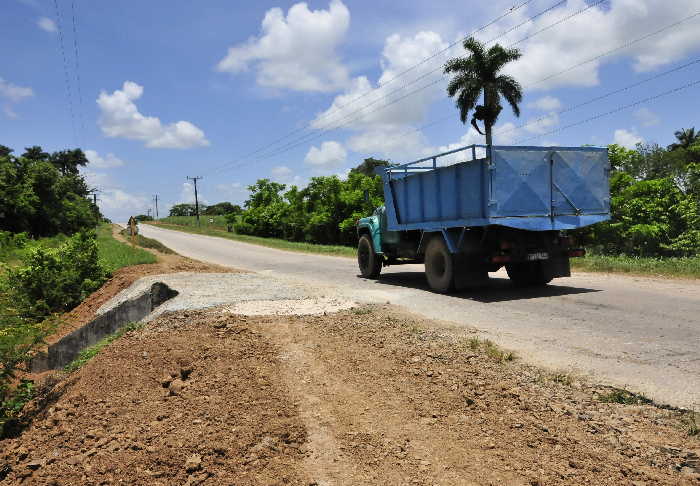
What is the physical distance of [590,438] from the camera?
3.33 metres

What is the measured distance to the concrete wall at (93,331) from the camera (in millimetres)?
9648

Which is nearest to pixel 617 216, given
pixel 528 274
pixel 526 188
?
pixel 528 274

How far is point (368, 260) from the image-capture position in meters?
13.6

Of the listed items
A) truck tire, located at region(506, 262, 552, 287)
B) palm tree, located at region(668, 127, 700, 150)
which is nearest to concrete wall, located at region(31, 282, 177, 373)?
truck tire, located at region(506, 262, 552, 287)

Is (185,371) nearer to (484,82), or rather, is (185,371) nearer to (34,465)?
(34,465)

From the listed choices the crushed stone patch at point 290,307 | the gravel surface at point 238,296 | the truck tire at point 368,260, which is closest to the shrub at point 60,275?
the gravel surface at point 238,296

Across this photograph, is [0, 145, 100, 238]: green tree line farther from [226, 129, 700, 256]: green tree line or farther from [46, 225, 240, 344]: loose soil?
[46, 225, 240, 344]: loose soil

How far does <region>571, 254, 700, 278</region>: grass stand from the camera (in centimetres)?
1144

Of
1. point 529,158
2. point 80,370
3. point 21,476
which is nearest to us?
point 21,476

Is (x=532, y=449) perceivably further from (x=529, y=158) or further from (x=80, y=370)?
(x=529, y=158)

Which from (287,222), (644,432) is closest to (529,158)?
(644,432)

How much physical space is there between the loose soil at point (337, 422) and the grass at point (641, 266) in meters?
8.20

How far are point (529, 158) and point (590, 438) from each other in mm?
7036

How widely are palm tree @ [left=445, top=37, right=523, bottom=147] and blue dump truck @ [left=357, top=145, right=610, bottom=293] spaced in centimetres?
2865
